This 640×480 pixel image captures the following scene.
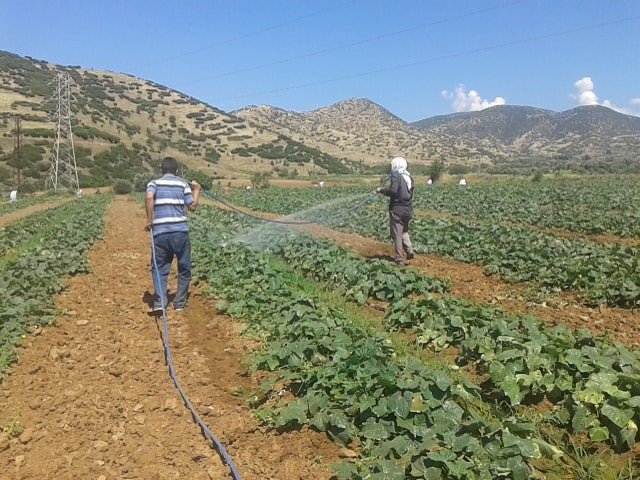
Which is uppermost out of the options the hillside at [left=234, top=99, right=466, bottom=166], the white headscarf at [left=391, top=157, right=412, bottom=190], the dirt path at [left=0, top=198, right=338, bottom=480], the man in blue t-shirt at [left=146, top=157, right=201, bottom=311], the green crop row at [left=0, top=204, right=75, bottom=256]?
the hillside at [left=234, top=99, right=466, bottom=166]

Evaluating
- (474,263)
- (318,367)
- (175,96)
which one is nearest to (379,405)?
(318,367)

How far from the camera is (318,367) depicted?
4.50m

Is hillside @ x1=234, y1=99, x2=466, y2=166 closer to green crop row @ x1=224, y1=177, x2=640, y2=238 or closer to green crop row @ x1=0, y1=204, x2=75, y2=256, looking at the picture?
green crop row @ x1=224, y1=177, x2=640, y2=238

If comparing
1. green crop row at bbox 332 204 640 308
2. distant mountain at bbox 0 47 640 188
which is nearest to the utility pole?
distant mountain at bbox 0 47 640 188

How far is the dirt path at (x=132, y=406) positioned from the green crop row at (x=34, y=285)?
7.3 inches

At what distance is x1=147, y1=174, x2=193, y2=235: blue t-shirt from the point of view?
22.2 feet

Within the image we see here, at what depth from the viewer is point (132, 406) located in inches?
175

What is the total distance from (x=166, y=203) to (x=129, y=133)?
211 ft

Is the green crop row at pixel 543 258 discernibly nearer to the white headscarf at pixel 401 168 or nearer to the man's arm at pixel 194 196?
the white headscarf at pixel 401 168

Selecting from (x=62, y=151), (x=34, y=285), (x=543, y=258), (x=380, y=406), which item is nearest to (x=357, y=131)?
(x=62, y=151)

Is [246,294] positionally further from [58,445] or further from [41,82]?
[41,82]

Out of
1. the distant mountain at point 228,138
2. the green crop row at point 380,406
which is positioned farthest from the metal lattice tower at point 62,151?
the green crop row at point 380,406

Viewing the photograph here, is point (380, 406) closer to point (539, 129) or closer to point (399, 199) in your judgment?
point (399, 199)

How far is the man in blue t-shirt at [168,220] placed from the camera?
6770 millimetres
